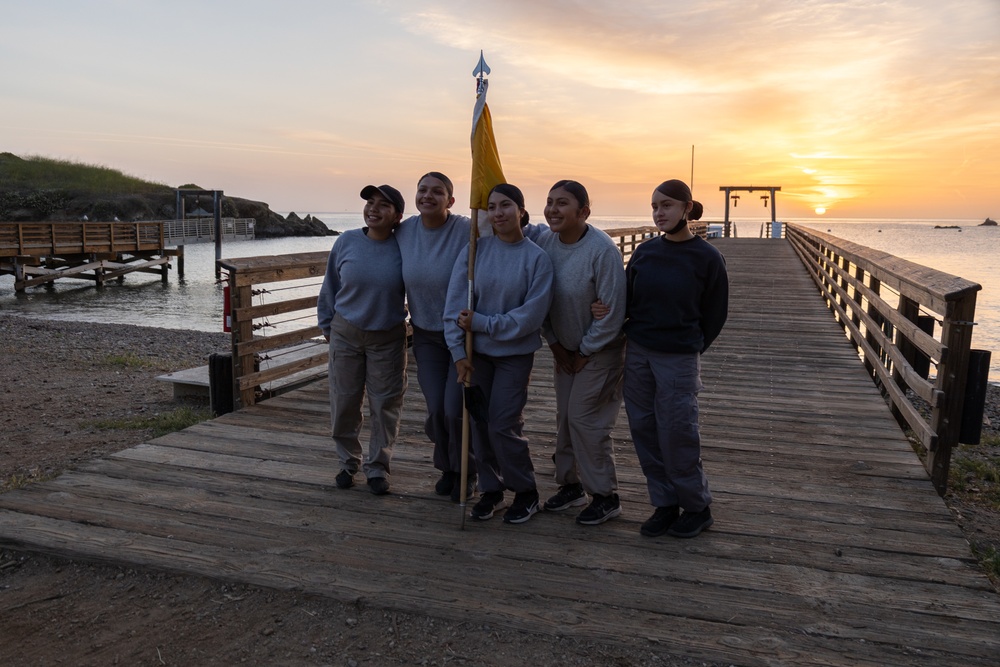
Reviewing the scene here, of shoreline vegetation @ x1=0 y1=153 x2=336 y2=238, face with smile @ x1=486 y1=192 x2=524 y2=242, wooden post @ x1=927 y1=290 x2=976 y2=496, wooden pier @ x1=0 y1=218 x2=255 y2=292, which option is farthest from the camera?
shoreline vegetation @ x1=0 y1=153 x2=336 y2=238

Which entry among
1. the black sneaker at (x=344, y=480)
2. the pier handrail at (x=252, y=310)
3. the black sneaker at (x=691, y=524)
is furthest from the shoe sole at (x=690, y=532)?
the pier handrail at (x=252, y=310)

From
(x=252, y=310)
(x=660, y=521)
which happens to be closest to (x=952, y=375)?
(x=660, y=521)

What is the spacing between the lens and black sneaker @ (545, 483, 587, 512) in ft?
12.8

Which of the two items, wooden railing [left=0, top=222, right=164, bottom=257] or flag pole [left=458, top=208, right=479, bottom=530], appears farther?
wooden railing [left=0, top=222, right=164, bottom=257]

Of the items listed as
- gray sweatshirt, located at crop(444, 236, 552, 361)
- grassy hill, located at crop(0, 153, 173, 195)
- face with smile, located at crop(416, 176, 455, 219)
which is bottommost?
gray sweatshirt, located at crop(444, 236, 552, 361)

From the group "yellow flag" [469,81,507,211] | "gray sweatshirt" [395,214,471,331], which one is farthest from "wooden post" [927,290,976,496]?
"gray sweatshirt" [395,214,471,331]

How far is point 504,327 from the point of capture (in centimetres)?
348

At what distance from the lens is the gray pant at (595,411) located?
363 cm

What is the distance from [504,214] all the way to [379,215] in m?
0.82

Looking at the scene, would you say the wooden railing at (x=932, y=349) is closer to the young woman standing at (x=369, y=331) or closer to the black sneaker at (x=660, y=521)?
the black sneaker at (x=660, y=521)

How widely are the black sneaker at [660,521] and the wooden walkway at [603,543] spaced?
0.21 ft

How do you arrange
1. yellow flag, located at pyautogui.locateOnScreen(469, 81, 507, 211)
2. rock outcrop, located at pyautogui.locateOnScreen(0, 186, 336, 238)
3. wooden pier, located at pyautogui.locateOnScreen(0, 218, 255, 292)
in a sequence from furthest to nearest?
rock outcrop, located at pyautogui.locateOnScreen(0, 186, 336, 238) → wooden pier, located at pyautogui.locateOnScreen(0, 218, 255, 292) → yellow flag, located at pyautogui.locateOnScreen(469, 81, 507, 211)

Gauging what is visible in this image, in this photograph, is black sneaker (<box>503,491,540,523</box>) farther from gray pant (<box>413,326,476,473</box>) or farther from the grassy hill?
the grassy hill

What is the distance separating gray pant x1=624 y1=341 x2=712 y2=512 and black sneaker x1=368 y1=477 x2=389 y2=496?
1392 mm
